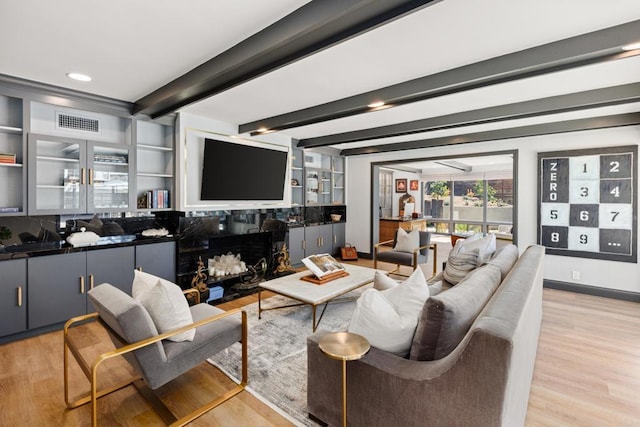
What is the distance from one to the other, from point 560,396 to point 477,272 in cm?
101

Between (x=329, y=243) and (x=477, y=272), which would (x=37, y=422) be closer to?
(x=477, y=272)

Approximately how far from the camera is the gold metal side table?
57.4 inches

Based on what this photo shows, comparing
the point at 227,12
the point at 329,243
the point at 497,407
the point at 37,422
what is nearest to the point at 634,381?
the point at 497,407

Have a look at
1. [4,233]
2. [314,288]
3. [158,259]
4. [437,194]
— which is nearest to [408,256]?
[314,288]

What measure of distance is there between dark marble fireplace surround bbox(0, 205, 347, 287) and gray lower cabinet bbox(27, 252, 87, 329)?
217mm

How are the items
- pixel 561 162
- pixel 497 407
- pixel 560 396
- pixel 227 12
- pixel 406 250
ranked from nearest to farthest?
pixel 497 407, pixel 227 12, pixel 560 396, pixel 561 162, pixel 406 250

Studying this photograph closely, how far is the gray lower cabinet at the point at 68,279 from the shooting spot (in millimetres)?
3105

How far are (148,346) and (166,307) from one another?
244mm

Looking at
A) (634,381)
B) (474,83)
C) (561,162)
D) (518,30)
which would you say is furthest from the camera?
(561,162)

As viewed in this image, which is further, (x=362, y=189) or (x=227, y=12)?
(x=362, y=189)

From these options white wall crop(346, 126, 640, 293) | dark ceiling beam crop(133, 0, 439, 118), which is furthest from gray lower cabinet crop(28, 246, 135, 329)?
white wall crop(346, 126, 640, 293)

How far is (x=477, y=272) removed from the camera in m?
2.35

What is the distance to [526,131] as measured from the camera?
459 cm

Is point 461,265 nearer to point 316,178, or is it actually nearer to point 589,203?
point 589,203
